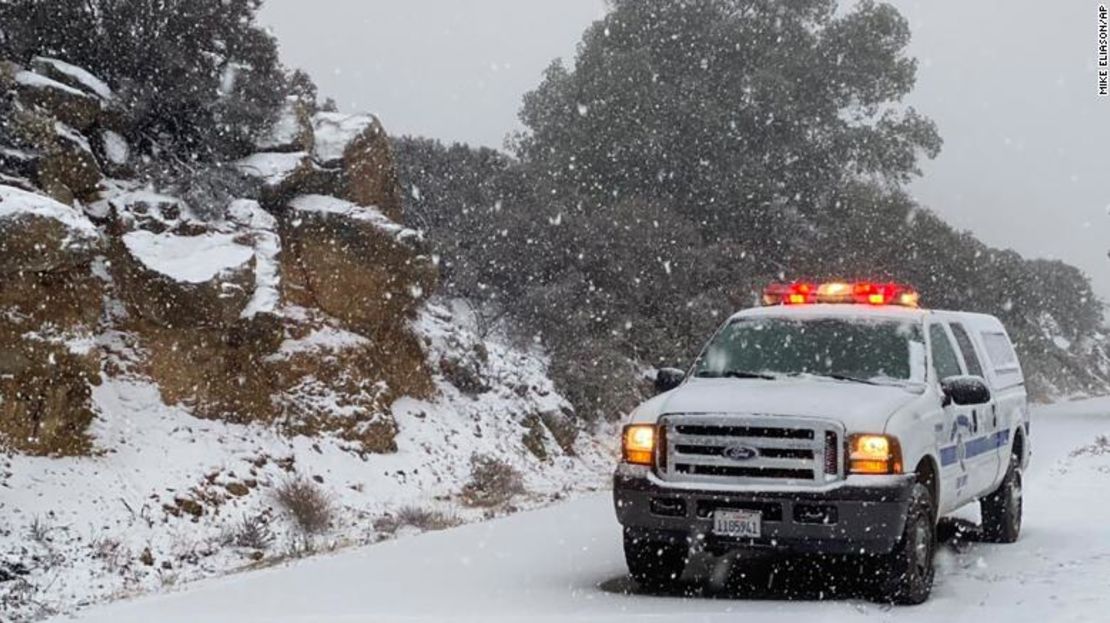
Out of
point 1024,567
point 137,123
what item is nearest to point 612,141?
point 137,123

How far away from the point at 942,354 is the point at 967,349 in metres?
0.87

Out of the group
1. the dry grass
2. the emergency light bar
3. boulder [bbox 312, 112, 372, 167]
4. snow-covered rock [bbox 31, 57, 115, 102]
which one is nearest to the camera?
the emergency light bar

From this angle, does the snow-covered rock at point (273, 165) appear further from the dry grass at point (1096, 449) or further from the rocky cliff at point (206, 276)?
the dry grass at point (1096, 449)

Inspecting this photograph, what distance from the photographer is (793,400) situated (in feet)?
25.2

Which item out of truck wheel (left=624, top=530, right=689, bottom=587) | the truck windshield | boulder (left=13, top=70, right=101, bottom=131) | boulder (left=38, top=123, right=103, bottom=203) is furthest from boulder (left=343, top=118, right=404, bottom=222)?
truck wheel (left=624, top=530, right=689, bottom=587)

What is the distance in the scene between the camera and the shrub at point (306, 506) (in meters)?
13.2

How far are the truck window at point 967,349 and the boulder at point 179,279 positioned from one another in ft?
27.7

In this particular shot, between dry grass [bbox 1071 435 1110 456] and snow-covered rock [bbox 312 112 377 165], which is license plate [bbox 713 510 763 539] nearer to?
snow-covered rock [bbox 312 112 377 165]

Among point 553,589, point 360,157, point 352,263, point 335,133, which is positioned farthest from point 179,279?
point 553,589

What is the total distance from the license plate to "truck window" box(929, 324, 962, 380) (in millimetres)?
2131

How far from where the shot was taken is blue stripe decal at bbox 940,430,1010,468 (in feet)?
27.8

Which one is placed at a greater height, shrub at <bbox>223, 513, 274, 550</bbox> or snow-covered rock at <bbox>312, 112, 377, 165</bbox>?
snow-covered rock at <bbox>312, 112, 377, 165</bbox>

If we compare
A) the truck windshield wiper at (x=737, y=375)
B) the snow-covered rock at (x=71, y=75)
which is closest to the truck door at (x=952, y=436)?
the truck windshield wiper at (x=737, y=375)

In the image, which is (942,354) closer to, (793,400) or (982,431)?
(982,431)
